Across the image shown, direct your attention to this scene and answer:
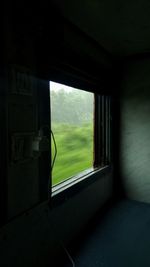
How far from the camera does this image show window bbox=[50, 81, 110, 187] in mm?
1993

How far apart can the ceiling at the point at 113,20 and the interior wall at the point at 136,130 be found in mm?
481

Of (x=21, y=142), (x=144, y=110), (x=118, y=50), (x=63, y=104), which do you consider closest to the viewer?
(x=21, y=142)

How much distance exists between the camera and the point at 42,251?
5.43 ft

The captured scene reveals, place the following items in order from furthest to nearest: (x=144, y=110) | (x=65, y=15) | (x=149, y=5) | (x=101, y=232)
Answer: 1. (x=144, y=110)
2. (x=101, y=232)
3. (x=65, y=15)
4. (x=149, y=5)

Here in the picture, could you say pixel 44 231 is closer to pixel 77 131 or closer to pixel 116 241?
pixel 116 241

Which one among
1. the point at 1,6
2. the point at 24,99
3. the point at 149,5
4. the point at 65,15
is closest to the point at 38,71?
the point at 24,99

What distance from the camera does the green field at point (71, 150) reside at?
6.70 ft

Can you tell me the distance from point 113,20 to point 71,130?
116cm

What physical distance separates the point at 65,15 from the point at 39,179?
4.77 ft

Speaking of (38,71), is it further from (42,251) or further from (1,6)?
(42,251)

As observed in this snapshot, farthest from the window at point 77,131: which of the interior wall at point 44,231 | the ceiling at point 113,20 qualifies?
the ceiling at point 113,20

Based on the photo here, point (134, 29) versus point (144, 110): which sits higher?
point (134, 29)

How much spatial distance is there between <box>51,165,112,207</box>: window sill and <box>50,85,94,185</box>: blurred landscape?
6 cm

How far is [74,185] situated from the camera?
219 cm
